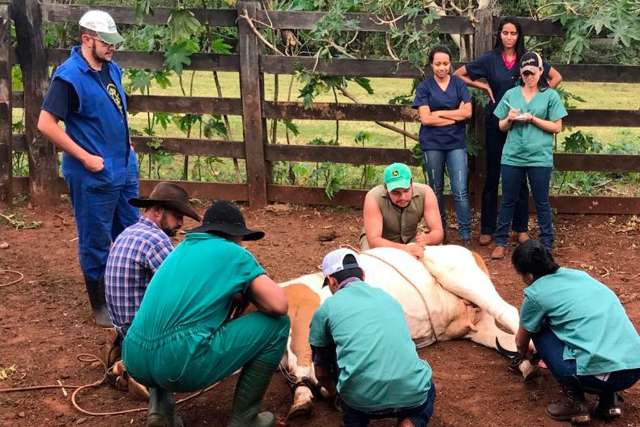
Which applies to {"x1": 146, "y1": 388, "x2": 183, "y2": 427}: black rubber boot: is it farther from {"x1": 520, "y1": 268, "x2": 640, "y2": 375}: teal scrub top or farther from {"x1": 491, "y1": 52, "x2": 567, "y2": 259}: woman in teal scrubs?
{"x1": 491, "y1": 52, "x2": 567, "y2": 259}: woman in teal scrubs

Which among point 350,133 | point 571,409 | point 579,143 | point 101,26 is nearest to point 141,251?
point 101,26

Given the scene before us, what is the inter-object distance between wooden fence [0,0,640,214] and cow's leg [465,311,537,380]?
2.91 m

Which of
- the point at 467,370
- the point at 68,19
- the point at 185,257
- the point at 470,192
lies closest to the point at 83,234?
the point at 185,257

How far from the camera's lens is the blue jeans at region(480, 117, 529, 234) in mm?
7449

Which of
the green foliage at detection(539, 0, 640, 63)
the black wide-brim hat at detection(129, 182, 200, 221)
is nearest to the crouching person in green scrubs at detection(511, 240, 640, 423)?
the black wide-brim hat at detection(129, 182, 200, 221)

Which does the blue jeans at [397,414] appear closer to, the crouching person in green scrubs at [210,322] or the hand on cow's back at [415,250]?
the crouching person in green scrubs at [210,322]

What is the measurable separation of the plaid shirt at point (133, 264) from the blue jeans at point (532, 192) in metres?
3.50

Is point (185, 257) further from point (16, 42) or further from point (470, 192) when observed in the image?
point (16, 42)

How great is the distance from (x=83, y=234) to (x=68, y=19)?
338 centimetres

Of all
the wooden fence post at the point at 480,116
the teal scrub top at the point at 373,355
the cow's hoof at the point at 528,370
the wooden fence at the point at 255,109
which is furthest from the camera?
the wooden fence at the point at 255,109

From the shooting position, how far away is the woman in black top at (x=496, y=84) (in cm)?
723

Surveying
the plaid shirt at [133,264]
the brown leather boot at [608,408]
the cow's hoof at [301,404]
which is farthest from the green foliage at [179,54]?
the brown leather boot at [608,408]

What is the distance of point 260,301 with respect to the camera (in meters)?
4.03

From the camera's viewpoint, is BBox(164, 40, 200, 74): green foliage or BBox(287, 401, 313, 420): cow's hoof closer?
BBox(287, 401, 313, 420): cow's hoof
